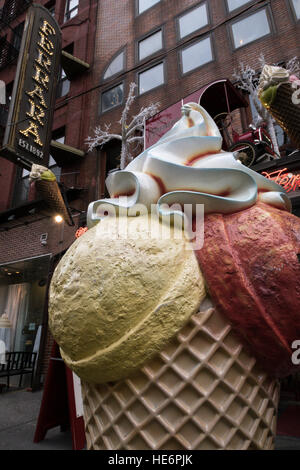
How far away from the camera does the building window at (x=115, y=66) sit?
400 inches

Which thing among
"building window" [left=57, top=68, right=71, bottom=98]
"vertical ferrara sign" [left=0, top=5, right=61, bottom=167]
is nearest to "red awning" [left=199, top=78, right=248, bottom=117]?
"vertical ferrara sign" [left=0, top=5, right=61, bottom=167]

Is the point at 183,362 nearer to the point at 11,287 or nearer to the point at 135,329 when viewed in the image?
the point at 135,329

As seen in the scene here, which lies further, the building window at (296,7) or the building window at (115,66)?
the building window at (115,66)

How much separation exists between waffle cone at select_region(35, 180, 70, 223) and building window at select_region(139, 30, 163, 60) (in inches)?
252

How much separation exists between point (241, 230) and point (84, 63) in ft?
37.5

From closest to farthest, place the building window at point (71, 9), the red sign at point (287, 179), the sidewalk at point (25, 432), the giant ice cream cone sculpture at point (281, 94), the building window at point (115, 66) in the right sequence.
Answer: the giant ice cream cone sculpture at point (281, 94) → the sidewalk at point (25, 432) → the red sign at point (287, 179) → the building window at point (115, 66) → the building window at point (71, 9)

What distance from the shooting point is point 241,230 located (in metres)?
1.25

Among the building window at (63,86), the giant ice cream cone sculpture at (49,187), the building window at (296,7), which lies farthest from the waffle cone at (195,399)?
the building window at (63,86)

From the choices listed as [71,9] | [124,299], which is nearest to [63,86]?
[71,9]

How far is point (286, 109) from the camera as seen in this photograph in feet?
7.53

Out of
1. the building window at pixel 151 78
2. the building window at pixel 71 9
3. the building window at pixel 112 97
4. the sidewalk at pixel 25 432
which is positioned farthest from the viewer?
the building window at pixel 71 9

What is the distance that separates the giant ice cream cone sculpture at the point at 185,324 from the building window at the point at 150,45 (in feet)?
33.5

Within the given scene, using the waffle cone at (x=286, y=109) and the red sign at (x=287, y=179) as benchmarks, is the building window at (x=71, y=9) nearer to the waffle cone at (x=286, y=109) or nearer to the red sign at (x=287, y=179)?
the red sign at (x=287, y=179)

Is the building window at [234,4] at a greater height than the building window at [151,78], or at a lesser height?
greater
